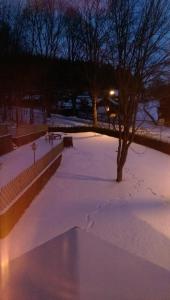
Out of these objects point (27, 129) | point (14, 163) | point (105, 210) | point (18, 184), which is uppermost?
point (27, 129)

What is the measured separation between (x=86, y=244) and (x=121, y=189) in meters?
5.76

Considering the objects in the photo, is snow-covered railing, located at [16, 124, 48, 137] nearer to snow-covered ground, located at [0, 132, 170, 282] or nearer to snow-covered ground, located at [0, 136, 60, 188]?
snow-covered ground, located at [0, 136, 60, 188]

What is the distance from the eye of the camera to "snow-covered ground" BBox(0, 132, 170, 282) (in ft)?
26.8

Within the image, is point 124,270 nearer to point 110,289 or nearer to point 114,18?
point 110,289

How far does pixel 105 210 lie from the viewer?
1063 centimetres

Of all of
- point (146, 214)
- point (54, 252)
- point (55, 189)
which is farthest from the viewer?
point (55, 189)

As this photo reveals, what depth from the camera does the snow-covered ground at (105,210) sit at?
321 inches

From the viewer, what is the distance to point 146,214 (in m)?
10.5

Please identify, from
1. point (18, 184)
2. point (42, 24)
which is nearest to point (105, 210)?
point (18, 184)

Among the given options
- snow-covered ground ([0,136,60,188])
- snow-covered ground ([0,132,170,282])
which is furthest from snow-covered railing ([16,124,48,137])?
snow-covered ground ([0,132,170,282])

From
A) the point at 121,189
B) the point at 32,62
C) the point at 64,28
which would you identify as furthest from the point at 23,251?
the point at 64,28

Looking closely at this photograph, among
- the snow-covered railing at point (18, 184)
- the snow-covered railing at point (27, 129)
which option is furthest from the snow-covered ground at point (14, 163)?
the snow-covered railing at point (27, 129)

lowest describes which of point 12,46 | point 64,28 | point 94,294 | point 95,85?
point 94,294

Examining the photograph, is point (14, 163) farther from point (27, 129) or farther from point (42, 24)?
point (42, 24)
